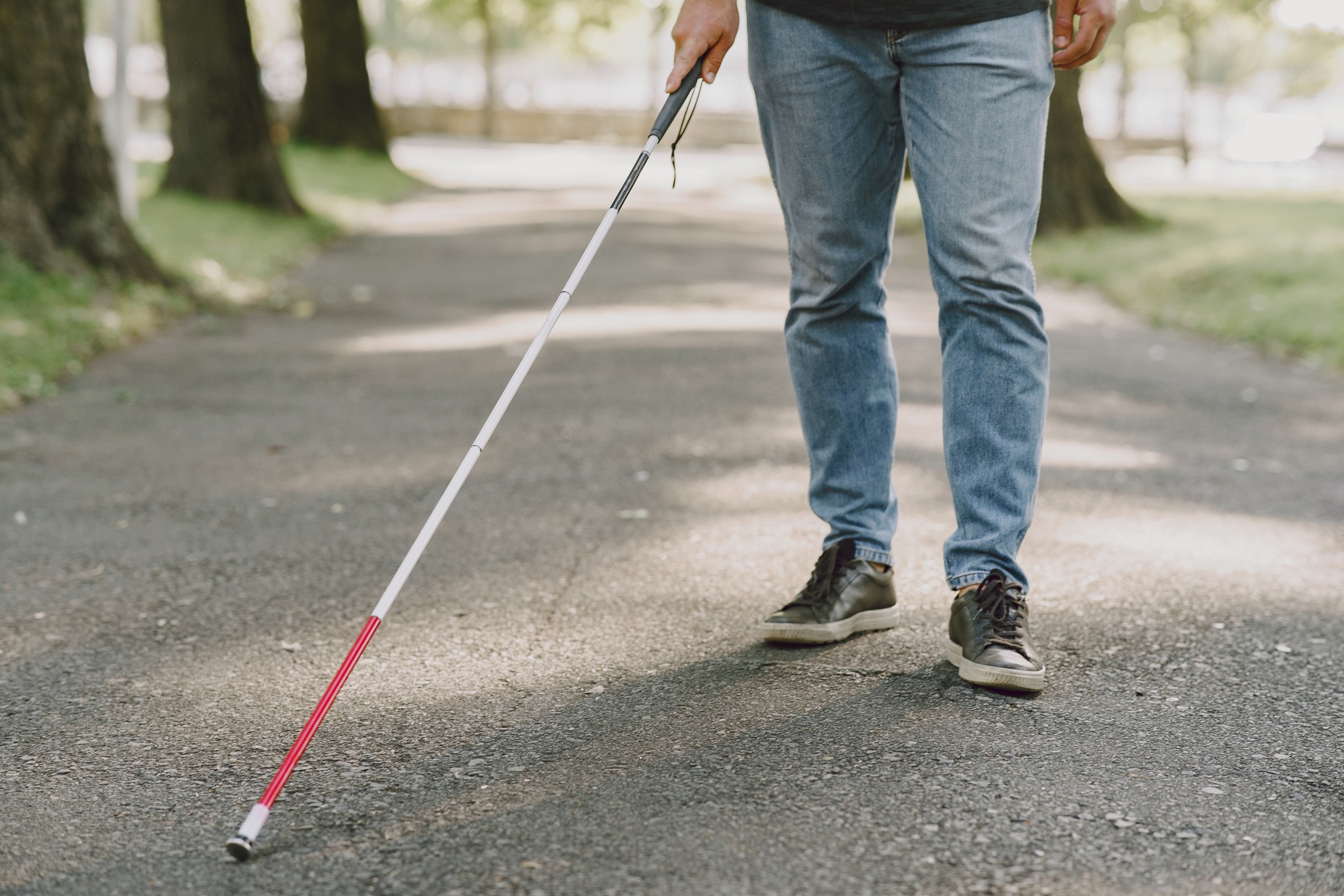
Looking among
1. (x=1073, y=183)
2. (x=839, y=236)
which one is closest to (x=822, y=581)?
(x=839, y=236)

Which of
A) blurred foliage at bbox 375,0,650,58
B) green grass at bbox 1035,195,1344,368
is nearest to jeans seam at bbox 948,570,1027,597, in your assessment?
green grass at bbox 1035,195,1344,368

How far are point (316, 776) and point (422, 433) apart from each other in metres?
3.09

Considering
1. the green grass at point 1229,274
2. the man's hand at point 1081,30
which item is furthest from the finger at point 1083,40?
the green grass at point 1229,274

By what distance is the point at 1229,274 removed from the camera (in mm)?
10078

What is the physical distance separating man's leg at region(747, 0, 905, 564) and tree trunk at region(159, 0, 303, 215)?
1175 centimetres

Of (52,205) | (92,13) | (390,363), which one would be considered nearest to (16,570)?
(390,363)

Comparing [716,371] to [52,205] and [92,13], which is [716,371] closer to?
[52,205]

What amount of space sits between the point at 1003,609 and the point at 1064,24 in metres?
1.17

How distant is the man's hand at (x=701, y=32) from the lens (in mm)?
2834

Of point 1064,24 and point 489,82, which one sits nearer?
point 1064,24

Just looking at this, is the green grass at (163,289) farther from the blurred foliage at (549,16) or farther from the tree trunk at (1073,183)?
the blurred foliage at (549,16)

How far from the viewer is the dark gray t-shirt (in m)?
2.65

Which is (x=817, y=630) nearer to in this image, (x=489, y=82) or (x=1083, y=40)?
(x=1083, y=40)

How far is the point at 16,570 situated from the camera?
3643 millimetres
